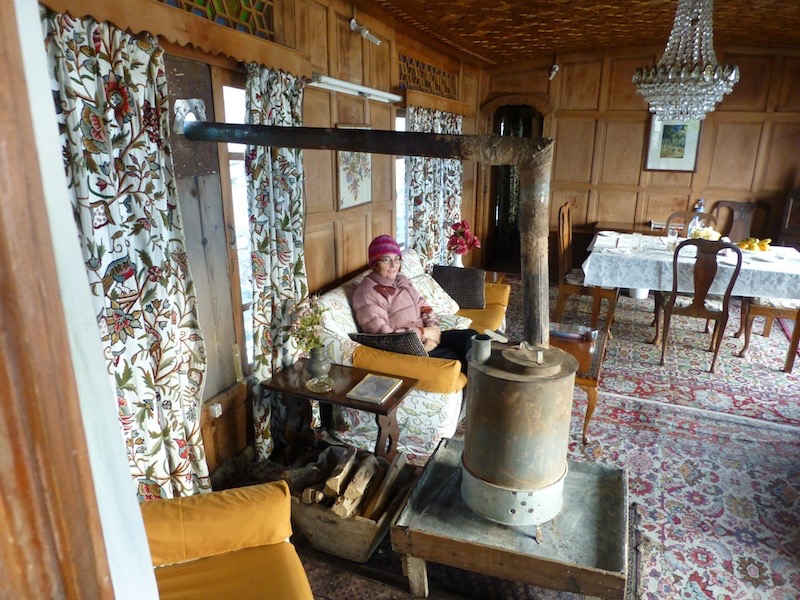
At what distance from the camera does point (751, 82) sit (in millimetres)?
5703

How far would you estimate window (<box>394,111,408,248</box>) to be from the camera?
15.0ft

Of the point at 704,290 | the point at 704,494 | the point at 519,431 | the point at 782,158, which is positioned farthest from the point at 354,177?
the point at 782,158

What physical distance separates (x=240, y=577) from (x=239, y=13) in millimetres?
2263

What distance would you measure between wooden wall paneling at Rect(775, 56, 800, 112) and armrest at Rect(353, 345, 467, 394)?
5.23 m

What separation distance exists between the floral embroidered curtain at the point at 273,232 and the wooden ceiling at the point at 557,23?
133cm

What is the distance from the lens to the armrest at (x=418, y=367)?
281cm

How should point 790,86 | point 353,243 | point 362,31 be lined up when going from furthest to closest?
point 790,86, point 353,243, point 362,31

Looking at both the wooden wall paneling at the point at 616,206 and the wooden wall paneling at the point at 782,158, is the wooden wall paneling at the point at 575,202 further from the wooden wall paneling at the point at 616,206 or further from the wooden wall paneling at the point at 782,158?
the wooden wall paneling at the point at 782,158

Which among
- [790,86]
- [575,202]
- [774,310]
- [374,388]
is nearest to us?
[374,388]

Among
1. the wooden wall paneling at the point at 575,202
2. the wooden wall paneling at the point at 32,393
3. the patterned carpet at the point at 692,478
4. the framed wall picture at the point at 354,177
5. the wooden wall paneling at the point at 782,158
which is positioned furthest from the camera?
the wooden wall paneling at the point at 575,202

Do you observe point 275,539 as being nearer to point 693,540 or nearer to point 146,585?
point 146,585

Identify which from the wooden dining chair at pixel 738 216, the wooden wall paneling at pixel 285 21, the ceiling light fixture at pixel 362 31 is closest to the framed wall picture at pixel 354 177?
the ceiling light fixture at pixel 362 31

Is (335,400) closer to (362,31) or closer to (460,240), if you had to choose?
(362,31)

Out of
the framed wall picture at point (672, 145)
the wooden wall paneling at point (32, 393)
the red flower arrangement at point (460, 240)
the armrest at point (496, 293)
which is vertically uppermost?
the framed wall picture at point (672, 145)
